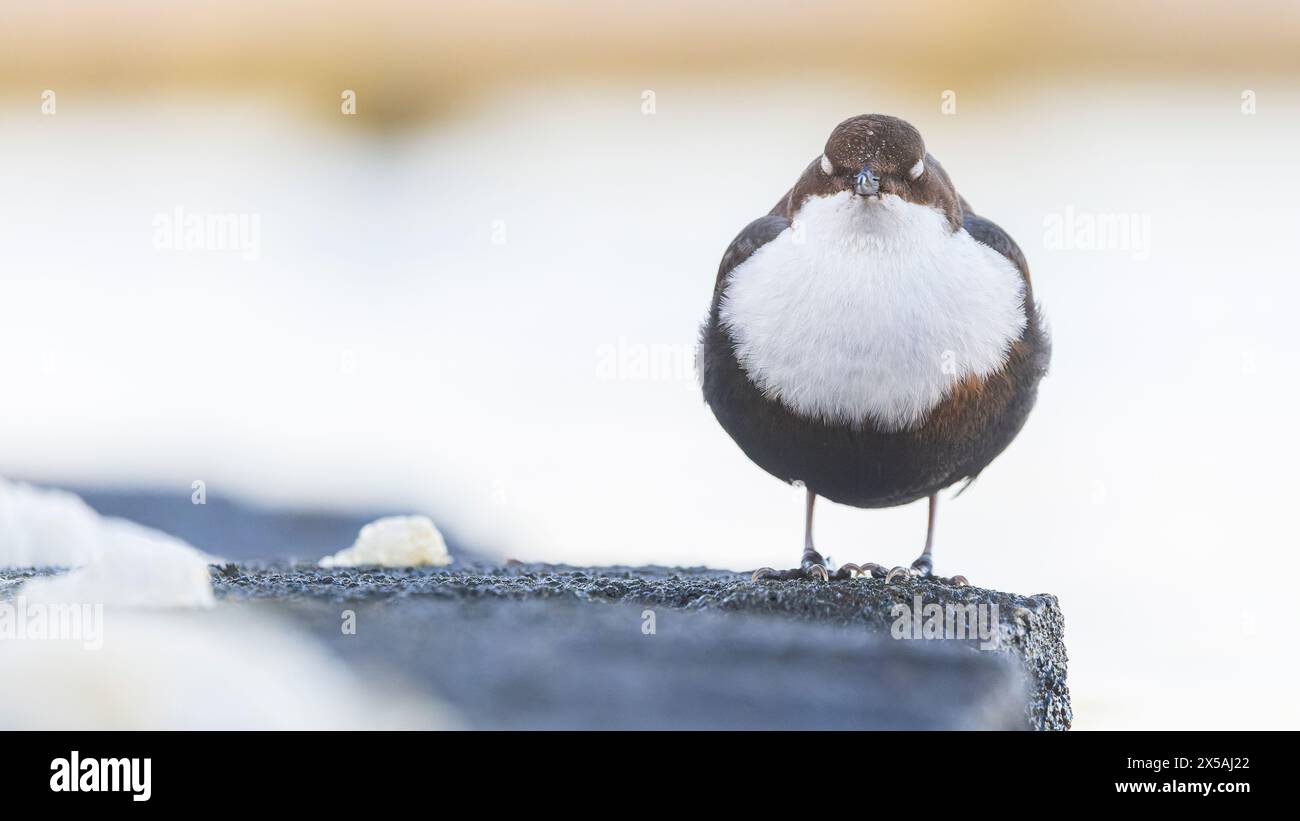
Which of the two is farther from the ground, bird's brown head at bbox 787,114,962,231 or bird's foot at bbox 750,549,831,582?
bird's brown head at bbox 787,114,962,231

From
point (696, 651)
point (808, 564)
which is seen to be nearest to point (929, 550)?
point (808, 564)

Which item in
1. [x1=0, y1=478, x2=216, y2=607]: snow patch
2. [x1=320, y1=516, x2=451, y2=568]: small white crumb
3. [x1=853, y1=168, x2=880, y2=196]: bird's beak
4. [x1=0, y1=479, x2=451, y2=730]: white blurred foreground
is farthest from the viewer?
[x1=320, y1=516, x2=451, y2=568]: small white crumb

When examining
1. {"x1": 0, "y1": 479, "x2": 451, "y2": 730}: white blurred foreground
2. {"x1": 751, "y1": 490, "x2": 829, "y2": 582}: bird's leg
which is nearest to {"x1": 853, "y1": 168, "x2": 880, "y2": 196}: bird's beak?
{"x1": 751, "y1": 490, "x2": 829, "y2": 582}: bird's leg

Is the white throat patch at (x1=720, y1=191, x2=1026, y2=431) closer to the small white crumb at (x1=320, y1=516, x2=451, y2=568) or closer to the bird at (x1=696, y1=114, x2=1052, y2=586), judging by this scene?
the bird at (x1=696, y1=114, x2=1052, y2=586)

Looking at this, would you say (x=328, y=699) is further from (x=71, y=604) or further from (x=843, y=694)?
(x=843, y=694)

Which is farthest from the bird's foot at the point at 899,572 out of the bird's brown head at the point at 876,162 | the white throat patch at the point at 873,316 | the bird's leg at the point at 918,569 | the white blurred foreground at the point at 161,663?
the white blurred foreground at the point at 161,663

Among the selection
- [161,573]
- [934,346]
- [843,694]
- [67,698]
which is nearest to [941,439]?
[934,346]

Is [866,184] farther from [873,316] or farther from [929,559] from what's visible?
[929,559]
